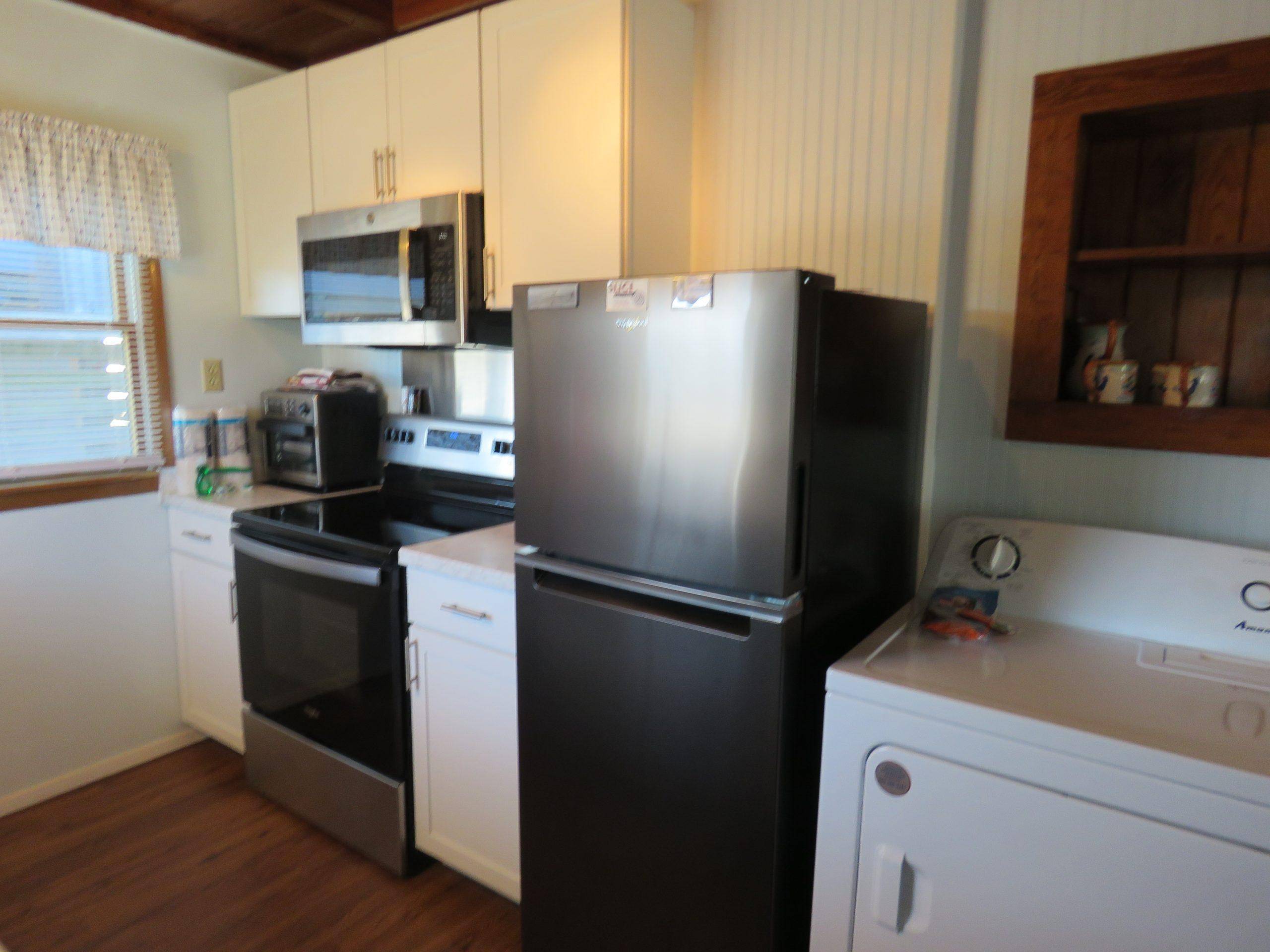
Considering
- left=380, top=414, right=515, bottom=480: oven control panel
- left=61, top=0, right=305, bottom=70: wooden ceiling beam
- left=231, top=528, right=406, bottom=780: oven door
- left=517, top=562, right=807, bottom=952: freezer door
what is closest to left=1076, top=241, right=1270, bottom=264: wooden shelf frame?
left=517, top=562, right=807, bottom=952: freezer door

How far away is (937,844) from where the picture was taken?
115 cm

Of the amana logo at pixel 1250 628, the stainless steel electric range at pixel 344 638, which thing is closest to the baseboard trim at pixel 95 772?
the stainless steel electric range at pixel 344 638

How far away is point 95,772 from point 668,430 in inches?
92.4

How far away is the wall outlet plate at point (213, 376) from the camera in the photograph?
2713 mm

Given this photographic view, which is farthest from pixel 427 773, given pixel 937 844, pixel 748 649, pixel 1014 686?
pixel 1014 686

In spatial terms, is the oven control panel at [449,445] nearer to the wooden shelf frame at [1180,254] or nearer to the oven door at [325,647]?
the oven door at [325,647]

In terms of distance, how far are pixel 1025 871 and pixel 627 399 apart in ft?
3.00

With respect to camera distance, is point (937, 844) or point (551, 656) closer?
point (937, 844)

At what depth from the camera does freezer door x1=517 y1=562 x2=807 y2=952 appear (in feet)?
4.22

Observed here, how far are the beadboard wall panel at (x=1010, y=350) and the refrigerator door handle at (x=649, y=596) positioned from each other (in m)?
0.70

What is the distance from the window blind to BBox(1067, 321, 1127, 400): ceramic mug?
8.67 feet

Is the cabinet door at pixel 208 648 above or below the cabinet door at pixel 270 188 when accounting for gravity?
below

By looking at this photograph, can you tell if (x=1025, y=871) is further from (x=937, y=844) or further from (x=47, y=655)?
(x=47, y=655)

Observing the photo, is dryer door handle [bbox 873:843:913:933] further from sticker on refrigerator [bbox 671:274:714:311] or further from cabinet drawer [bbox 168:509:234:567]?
cabinet drawer [bbox 168:509:234:567]
